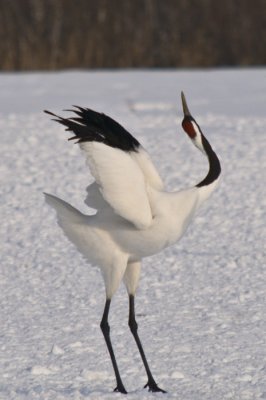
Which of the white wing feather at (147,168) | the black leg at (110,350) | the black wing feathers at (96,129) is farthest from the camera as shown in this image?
the white wing feather at (147,168)

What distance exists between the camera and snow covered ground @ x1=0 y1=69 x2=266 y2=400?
5336mm

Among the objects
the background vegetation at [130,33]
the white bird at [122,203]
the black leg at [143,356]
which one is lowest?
the black leg at [143,356]

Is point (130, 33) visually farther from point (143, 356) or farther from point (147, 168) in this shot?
point (143, 356)

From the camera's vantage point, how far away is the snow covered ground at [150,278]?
5.34 metres

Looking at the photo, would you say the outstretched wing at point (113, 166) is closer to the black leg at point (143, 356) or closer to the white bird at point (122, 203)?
the white bird at point (122, 203)

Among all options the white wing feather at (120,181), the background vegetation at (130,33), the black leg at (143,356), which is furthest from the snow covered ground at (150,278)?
the background vegetation at (130,33)

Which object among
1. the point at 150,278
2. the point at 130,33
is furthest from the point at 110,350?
the point at 130,33

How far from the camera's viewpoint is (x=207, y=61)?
16.4 m

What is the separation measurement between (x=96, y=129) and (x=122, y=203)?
1.04 feet

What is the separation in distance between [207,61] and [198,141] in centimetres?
Answer: 1132

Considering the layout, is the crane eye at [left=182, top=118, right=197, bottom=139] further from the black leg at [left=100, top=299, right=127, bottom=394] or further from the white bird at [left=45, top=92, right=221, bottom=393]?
the black leg at [left=100, top=299, right=127, bottom=394]

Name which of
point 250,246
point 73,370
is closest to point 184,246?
point 250,246

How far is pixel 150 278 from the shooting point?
6.94m

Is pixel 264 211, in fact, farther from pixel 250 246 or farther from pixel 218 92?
pixel 218 92
